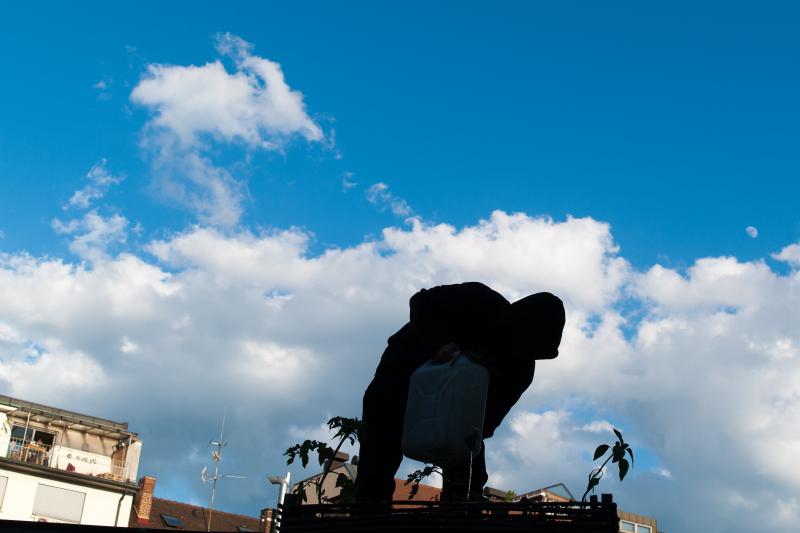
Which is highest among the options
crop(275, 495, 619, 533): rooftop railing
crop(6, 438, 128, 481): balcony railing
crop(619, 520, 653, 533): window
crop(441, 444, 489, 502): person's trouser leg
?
crop(6, 438, 128, 481): balcony railing

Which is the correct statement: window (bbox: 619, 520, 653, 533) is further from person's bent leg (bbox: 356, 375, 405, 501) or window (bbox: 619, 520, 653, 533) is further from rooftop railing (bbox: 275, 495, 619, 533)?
rooftop railing (bbox: 275, 495, 619, 533)

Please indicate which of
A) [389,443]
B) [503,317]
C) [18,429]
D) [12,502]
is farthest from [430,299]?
[18,429]

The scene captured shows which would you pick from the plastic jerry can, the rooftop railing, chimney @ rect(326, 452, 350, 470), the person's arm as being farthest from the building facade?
the plastic jerry can

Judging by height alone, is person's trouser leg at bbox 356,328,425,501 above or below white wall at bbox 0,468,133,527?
below

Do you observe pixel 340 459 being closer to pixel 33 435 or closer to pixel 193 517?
pixel 33 435

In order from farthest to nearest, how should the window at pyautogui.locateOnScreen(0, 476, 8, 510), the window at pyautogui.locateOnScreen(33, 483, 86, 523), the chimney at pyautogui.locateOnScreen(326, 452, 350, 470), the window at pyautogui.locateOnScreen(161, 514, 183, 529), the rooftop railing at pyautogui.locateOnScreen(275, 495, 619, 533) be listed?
the window at pyautogui.locateOnScreen(161, 514, 183, 529) → the window at pyautogui.locateOnScreen(33, 483, 86, 523) → the window at pyautogui.locateOnScreen(0, 476, 8, 510) → the chimney at pyautogui.locateOnScreen(326, 452, 350, 470) → the rooftop railing at pyautogui.locateOnScreen(275, 495, 619, 533)

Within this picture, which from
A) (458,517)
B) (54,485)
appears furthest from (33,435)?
(458,517)

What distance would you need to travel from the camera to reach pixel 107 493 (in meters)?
47.8

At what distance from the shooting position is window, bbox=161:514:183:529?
1997 inches

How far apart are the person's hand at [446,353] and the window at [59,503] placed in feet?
135

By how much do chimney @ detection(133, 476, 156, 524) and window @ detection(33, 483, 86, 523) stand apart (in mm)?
3827

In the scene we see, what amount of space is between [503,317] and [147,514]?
4553 centimetres

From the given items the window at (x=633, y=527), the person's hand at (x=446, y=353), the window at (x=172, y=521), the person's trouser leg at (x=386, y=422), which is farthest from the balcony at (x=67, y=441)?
the person's hand at (x=446, y=353)

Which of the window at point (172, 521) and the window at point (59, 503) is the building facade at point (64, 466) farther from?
the window at point (172, 521)
